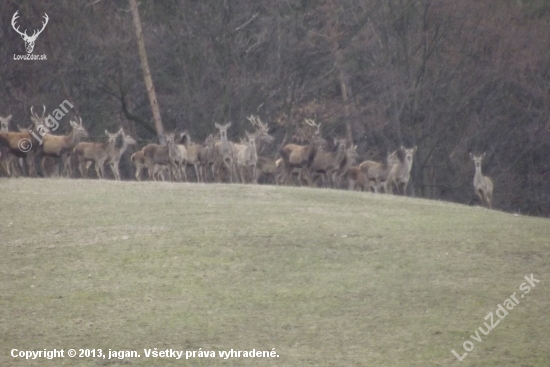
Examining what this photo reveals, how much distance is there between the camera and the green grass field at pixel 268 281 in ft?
31.6

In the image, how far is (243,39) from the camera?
112 ft

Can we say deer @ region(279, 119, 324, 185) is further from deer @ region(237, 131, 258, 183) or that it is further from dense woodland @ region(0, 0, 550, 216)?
dense woodland @ region(0, 0, 550, 216)

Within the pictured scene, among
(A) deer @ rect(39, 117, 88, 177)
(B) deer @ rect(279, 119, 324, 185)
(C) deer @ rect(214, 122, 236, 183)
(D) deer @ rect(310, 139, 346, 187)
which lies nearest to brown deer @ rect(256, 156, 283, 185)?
(B) deer @ rect(279, 119, 324, 185)

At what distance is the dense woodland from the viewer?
32.1 m

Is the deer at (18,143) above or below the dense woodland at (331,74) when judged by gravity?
below

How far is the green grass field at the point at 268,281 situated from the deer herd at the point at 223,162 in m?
6.31

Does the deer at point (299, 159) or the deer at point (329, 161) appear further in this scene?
the deer at point (329, 161)

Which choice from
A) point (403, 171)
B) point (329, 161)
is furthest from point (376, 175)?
point (329, 161)

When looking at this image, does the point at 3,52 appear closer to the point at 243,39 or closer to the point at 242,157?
the point at 243,39

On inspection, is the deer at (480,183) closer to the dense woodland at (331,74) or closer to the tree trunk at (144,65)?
the dense woodland at (331,74)

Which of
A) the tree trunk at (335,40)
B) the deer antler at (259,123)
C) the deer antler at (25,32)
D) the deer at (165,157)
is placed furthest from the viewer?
the tree trunk at (335,40)

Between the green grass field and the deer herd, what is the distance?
631 cm

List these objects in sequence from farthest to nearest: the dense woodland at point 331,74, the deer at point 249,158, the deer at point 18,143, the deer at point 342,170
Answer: the dense woodland at point 331,74 < the deer at point 342,170 < the deer at point 249,158 < the deer at point 18,143

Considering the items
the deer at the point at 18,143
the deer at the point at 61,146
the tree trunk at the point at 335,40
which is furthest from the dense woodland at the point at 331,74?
the deer at the point at 18,143
